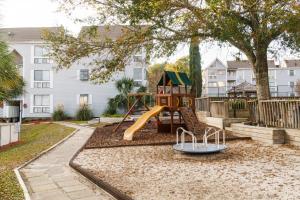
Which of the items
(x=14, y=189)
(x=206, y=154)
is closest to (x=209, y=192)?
(x=206, y=154)

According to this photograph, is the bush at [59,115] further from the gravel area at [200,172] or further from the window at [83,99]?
the gravel area at [200,172]

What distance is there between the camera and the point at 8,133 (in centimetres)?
1903

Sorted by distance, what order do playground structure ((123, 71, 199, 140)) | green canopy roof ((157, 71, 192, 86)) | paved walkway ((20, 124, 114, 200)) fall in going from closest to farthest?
paved walkway ((20, 124, 114, 200)) → playground structure ((123, 71, 199, 140)) → green canopy roof ((157, 71, 192, 86))

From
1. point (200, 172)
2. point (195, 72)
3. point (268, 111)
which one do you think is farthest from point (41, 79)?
point (200, 172)

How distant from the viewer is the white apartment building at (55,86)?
121ft

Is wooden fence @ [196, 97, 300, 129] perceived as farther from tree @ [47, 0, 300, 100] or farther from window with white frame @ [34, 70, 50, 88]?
window with white frame @ [34, 70, 50, 88]

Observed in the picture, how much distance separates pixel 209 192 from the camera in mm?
6137

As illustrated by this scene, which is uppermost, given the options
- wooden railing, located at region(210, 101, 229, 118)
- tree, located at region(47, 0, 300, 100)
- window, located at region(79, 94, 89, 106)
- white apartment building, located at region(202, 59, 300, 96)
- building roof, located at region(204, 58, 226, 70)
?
building roof, located at region(204, 58, 226, 70)

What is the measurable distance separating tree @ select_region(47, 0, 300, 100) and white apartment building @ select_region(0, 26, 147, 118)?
1997 cm

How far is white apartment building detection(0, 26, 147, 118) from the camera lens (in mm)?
37000

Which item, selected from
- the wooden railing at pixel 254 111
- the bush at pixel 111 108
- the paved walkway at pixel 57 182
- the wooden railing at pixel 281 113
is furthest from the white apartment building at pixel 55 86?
the paved walkway at pixel 57 182

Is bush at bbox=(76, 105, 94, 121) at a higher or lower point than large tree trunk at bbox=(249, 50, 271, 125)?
lower

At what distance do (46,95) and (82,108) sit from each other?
21.3 ft

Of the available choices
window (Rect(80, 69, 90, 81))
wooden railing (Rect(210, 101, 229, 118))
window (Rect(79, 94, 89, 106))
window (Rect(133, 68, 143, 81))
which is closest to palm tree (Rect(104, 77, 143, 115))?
window (Rect(133, 68, 143, 81))
